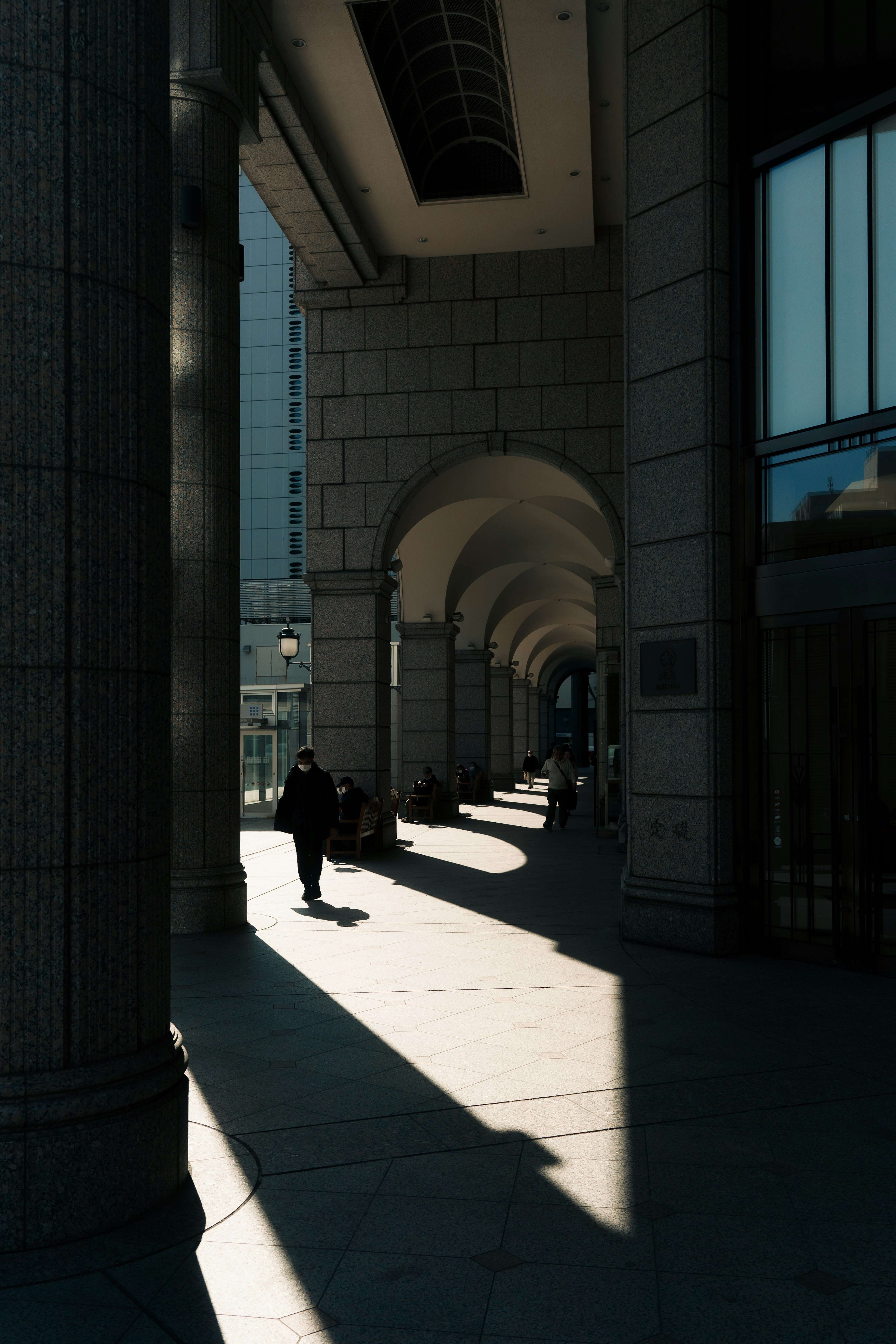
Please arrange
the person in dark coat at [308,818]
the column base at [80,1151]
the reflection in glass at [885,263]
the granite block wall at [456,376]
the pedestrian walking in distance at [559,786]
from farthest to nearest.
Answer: the pedestrian walking in distance at [559,786] < the granite block wall at [456,376] < the person in dark coat at [308,818] < the reflection in glass at [885,263] < the column base at [80,1151]

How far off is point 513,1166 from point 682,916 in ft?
15.1

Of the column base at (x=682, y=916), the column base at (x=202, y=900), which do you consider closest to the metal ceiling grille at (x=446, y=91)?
the column base at (x=202, y=900)

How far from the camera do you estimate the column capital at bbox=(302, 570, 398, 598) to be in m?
15.9

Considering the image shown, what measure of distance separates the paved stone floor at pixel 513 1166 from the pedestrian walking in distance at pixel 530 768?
26988 mm

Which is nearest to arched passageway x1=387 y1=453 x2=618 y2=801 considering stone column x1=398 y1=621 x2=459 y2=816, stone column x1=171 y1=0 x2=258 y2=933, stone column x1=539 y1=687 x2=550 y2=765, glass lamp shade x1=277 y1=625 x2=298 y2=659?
stone column x1=398 y1=621 x2=459 y2=816

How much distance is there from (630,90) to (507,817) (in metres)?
16.5

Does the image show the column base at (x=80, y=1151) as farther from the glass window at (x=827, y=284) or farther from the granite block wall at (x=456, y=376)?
the granite block wall at (x=456, y=376)

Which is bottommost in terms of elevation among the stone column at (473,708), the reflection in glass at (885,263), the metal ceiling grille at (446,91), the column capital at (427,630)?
the stone column at (473,708)

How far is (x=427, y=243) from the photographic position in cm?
1578

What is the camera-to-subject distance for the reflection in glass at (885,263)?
25.0 feet

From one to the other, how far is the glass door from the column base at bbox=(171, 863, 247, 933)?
14184mm

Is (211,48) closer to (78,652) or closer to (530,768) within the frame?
(78,652)

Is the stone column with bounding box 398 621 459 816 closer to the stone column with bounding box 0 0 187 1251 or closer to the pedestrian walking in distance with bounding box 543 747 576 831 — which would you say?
the pedestrian walking in distance with bounding box 543 747 576 831

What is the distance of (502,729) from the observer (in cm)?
3647
